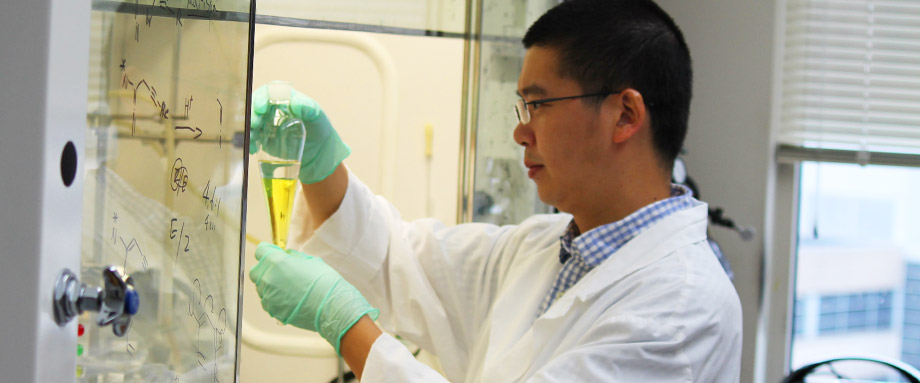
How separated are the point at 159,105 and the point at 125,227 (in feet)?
0.39

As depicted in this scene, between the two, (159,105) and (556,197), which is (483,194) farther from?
(159,105)

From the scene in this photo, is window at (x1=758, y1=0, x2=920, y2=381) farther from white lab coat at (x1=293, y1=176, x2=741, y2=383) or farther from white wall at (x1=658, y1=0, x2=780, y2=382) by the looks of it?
white lab coat at (x1=293, y1=176, x2=741, y2=383)

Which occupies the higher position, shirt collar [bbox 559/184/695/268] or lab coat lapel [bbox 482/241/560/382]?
shirt collar [bbox 559/184/695/268]

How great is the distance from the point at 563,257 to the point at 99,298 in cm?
100

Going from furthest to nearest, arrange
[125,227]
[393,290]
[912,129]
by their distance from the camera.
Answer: [912,129] → [393,290] → [125,227]

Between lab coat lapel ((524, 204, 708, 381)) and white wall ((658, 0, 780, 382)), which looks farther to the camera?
white wall ((658, 0, 780, 382))

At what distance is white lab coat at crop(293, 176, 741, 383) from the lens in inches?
42.9

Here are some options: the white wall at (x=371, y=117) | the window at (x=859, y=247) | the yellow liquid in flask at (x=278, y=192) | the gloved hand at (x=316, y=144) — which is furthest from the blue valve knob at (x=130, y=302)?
the window at (x=859, y=247)

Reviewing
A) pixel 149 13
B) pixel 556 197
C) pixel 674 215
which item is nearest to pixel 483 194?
pixel 556 197

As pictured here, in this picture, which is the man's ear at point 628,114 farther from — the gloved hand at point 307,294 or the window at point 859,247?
the window at point 859,247

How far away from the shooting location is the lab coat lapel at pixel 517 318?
1243 millimetres

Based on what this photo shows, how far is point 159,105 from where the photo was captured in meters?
0.67

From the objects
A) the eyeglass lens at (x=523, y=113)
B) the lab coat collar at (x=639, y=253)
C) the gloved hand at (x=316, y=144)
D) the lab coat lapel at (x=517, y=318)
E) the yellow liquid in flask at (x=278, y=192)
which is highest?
the eyeglass lens at (x=523, y=113)

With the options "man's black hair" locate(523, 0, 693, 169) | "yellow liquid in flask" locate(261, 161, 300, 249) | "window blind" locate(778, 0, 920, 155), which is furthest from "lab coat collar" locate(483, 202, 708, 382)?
"window blind" locate(778, 0, 920, 155)
